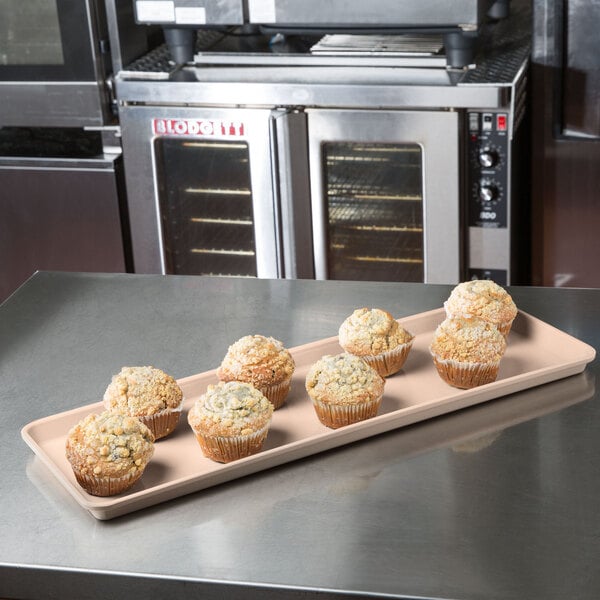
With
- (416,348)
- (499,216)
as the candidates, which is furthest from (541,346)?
(499,216)

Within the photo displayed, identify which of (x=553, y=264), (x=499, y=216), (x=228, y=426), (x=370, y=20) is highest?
(x=370, y=20)

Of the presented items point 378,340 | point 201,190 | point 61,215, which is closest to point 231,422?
point 378,340

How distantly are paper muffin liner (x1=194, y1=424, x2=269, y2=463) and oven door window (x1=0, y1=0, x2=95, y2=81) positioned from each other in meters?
2.00

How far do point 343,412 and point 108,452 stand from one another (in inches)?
13.3

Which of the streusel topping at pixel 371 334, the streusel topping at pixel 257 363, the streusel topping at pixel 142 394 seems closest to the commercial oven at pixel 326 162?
the streusel topping at pixel 371 334

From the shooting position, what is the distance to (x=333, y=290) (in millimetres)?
A: 2002

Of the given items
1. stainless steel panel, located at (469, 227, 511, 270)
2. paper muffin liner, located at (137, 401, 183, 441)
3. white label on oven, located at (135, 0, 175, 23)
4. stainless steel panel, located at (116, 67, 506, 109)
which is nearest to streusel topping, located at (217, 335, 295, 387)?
paper muffin liner, located at (137, 401, 183, 441)

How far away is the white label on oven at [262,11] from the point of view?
115 inches

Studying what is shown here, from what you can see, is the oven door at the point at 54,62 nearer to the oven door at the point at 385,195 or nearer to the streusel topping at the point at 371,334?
the oven door at the point at 385,195

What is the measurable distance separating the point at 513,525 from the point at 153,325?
33.3 inches

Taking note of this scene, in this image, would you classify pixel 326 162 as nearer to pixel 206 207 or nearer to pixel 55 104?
pixel 206 207

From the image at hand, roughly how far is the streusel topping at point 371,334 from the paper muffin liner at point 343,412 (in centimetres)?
14

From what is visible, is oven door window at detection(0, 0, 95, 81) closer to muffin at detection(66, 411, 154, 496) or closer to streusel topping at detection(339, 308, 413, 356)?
streusel topping at detection(339, 308, 413, 356)

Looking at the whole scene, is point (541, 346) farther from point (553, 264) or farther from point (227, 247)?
point (227, 247)
